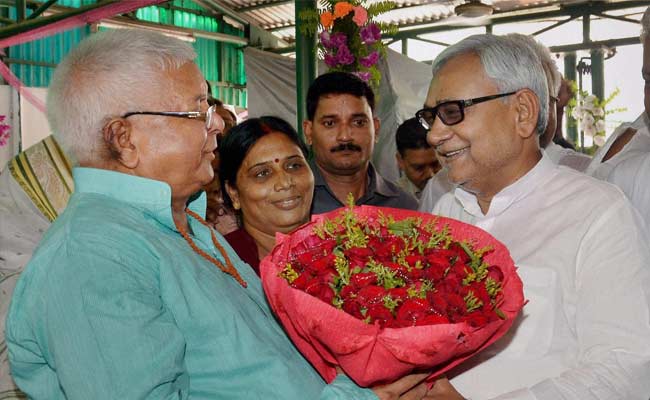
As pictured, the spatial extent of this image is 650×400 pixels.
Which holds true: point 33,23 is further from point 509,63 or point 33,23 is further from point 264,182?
point 509,63

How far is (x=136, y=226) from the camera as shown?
157 centimetres

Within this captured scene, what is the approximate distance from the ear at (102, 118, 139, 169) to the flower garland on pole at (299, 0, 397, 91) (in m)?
2.69

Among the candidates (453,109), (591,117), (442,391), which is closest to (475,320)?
(442,391)

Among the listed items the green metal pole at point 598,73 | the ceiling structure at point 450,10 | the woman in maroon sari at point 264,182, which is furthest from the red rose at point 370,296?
the green metal pole at point 598,73

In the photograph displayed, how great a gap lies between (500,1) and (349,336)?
10765 mm

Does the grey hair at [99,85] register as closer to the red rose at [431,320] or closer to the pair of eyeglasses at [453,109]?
the pair of eyeglasses at [453,109]

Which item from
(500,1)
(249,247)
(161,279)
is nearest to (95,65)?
(161,279)

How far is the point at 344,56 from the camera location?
4281mm

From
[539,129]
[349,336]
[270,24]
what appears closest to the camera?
[349,336]

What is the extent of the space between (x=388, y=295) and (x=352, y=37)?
3.19 meters

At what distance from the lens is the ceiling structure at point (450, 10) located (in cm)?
1099

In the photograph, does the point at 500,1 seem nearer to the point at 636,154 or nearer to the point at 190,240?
the point at 636,154

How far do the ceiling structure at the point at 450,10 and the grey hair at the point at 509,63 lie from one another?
835 cm

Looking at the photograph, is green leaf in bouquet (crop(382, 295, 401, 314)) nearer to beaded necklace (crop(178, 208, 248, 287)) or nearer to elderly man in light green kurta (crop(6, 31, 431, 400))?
elderly man in light green kurta (crop(6, 31, 431, 400))
